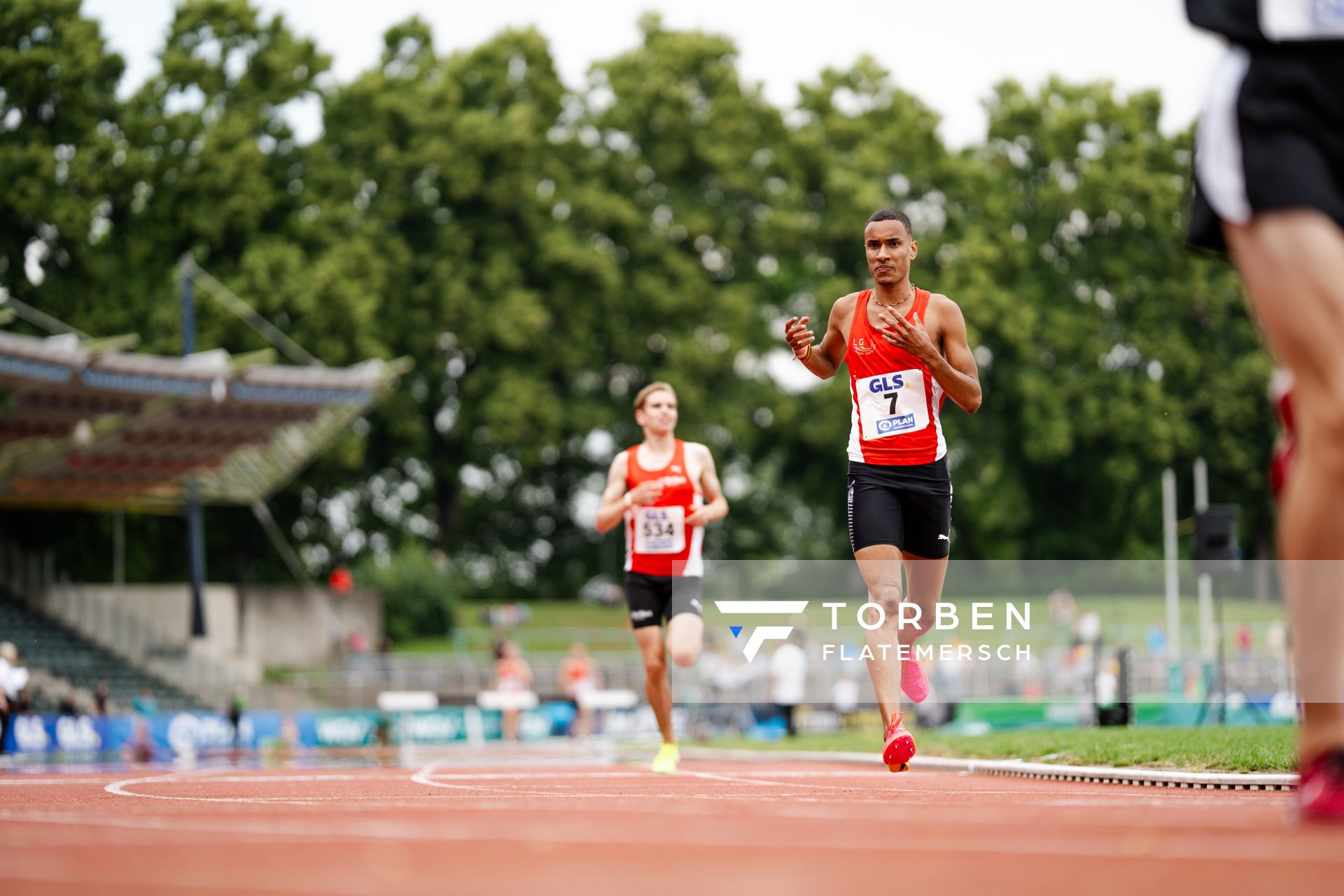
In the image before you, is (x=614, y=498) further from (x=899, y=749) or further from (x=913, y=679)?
(x=899, y=749)

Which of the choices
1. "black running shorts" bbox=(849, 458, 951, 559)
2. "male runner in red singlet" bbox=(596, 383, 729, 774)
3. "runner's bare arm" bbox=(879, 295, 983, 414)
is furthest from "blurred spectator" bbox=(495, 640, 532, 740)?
"runner's bare arm" bbox=(879, 295, 983, 414)

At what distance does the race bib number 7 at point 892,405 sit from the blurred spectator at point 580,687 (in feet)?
78.4

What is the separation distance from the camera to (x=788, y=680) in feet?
88.0

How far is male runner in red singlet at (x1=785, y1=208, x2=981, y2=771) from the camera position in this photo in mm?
8234

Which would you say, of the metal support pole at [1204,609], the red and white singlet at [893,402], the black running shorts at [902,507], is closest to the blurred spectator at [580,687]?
the metal support pole at [1204,609]

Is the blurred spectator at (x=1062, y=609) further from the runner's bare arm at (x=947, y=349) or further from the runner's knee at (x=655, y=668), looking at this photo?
the runner's bare arm at (x=947, y=349)

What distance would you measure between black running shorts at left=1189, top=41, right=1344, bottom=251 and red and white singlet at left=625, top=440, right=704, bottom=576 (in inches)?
292

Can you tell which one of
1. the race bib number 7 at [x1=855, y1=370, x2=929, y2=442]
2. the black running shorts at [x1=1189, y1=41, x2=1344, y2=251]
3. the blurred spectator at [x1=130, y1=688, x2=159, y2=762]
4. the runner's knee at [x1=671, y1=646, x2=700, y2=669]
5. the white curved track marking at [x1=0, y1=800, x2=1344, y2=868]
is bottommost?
the blurred spectator at [x1=130, y1=688, x2=159, y2=762]

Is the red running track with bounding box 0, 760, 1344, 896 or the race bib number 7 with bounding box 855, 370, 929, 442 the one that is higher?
the race bib number 7 with bounding box 855, 370, 929, 442

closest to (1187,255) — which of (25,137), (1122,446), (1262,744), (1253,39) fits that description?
(1122,446)

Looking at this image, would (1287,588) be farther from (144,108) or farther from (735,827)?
(144,108)

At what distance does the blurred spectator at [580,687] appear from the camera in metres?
31.9

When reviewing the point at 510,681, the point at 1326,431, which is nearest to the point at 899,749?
the point at 1326,431

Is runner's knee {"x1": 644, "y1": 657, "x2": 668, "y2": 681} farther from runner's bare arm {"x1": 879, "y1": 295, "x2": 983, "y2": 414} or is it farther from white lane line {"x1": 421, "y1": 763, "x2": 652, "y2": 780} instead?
runner's bare arm {"x1": 879, "y1": 295, "x2": 983, "y2": 414}
